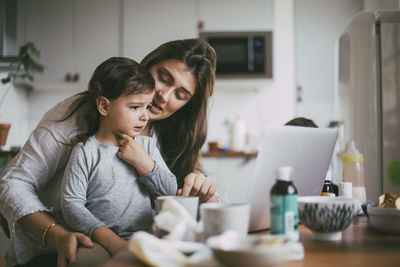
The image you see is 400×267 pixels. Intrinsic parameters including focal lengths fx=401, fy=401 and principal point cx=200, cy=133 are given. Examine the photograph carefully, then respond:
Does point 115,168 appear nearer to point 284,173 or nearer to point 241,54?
point 284,173

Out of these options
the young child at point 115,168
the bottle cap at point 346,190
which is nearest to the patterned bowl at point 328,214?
the bottle cap at point 346,190

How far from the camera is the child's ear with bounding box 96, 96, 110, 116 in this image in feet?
4.14

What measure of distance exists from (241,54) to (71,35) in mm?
1633

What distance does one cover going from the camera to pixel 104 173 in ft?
3.74

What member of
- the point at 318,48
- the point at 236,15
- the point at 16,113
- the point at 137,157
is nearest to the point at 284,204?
the point at 137,157

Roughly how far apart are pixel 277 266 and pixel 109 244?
→ 18.1 inches

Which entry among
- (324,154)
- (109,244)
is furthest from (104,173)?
(324,154)

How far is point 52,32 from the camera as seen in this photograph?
3828 millimetres

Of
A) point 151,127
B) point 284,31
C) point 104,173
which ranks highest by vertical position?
point 284,31

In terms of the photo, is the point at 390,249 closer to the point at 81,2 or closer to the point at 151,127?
the point at 151,127

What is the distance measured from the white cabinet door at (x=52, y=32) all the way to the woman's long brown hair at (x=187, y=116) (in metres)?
2.55

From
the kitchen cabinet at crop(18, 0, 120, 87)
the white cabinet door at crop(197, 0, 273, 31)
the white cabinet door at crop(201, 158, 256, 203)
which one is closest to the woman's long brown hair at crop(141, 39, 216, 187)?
the white cabinet door at crop(201, 158, 256, 203)

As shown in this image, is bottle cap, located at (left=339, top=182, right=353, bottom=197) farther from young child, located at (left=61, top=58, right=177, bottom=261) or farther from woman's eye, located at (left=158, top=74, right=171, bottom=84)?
woman's eye, located at (left=158, top=74, right=171, bottom=84)

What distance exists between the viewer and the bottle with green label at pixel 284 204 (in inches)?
27.5
